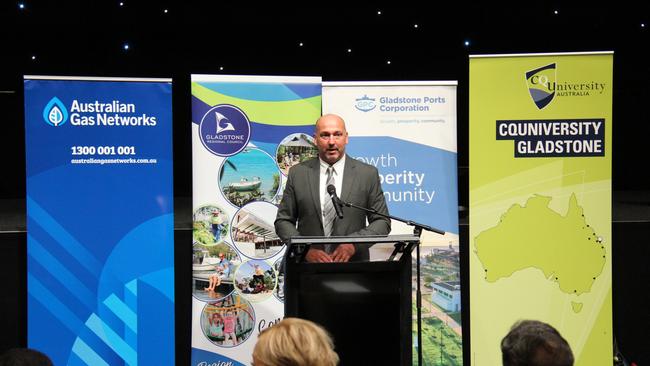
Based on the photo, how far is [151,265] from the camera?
15.0 ft

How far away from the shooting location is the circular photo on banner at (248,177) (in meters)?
4.65

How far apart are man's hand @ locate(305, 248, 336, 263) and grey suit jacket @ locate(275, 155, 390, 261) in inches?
20.5

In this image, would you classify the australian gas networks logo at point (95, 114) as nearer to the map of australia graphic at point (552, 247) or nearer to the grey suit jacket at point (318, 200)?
the grey suit jacket at point (318, 200)

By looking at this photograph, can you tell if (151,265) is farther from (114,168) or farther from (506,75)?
(506,75)

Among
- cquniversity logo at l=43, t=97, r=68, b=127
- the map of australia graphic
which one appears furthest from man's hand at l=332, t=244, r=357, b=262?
cquniversity logo at l=43, t=97, r=68, b=127

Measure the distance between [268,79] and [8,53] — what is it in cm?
334

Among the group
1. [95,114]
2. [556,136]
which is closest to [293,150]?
[95,114]

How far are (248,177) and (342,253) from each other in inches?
53.4

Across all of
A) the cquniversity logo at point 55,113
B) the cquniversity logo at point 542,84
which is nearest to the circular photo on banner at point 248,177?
the cquniversity logo at point 55,113

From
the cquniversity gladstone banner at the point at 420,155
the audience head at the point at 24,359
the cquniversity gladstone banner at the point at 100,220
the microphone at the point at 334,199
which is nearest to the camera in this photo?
the audience head at the point at 24,359

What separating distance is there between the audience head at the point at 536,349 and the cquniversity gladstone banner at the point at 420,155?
108 inches

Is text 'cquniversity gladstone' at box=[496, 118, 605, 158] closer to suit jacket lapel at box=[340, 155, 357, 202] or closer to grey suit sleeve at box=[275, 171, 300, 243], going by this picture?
suit jacket lapel at box=[340, 155, 357, 202]

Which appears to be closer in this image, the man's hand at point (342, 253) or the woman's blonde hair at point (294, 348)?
the woman's blonde hair at point (294, 348)

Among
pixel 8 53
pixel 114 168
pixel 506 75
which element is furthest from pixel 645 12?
pixel 8 53
